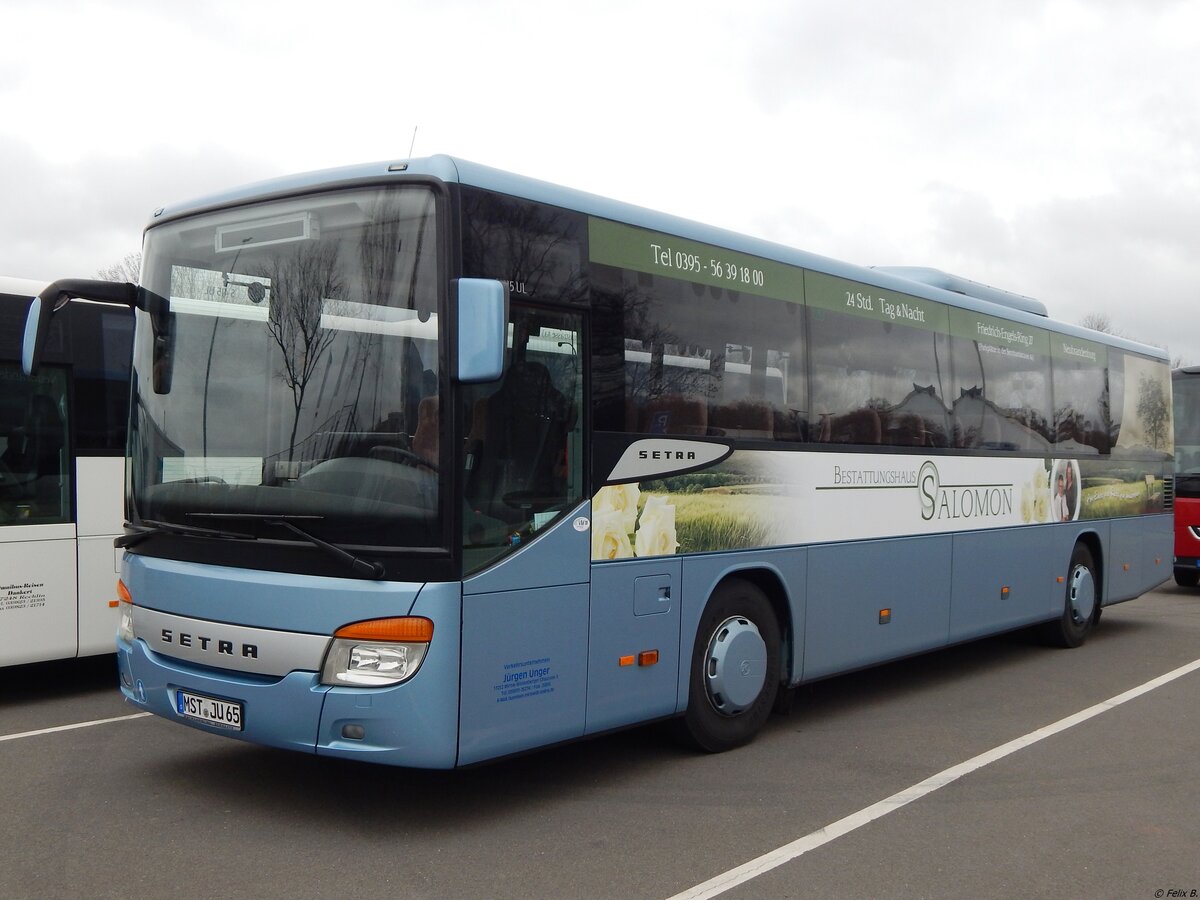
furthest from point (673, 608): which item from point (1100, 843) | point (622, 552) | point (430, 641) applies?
point (1100, 843)

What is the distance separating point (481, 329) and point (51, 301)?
A: 2.41 m

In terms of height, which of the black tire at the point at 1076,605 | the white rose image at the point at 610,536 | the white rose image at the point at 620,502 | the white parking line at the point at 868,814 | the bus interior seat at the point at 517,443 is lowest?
the white parking line at the point at 868,814

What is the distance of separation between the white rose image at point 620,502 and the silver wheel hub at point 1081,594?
714cm

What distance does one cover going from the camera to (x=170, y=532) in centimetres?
590

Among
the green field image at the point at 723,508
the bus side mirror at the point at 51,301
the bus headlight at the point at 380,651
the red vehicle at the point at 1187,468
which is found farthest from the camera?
the red vehicle at the point at 1187,468

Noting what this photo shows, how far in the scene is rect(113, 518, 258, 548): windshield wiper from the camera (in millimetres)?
5590

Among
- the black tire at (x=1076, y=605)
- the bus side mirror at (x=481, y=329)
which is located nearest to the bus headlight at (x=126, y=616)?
the bus side mirror at (x=481, y=329)

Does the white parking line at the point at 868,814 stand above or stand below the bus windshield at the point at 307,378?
below

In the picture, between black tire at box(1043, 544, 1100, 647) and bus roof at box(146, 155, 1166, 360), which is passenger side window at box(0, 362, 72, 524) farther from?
black tire at box(1043, 544, 1100, 647)

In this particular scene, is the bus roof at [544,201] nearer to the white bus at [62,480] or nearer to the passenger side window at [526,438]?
the passenger side window at [526,438]

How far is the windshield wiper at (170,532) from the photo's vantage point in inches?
220

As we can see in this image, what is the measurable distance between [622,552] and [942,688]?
4569 millimetres

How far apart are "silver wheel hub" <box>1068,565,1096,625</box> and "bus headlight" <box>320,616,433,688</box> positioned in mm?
8589

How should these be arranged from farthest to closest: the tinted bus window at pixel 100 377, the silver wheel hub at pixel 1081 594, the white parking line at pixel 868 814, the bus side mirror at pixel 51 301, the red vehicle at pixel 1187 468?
1. the red vehicle at pixel 1187 468
2. the silver wheel hub at pixel 1081 594
3. the tinted bus window at pixel 100 377
4. the bus side mirror at pixel 51 301
5. the white parking line at pixel 868 814
